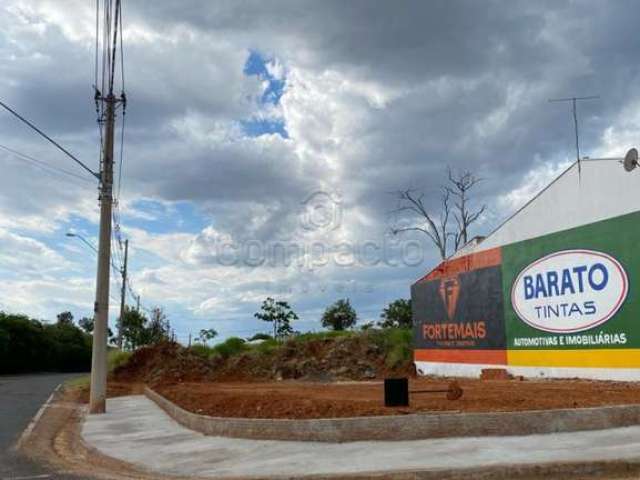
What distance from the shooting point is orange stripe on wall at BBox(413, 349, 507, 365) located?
26.3 m

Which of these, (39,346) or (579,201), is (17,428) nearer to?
(579,201)

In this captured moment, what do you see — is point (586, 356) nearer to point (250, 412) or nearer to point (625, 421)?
point (625, 421)

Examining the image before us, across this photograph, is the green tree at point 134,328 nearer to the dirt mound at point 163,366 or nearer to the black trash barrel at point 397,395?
the dirt mound at point 163,366

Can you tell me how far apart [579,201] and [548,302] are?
145 inches

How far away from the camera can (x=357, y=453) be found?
436 inches

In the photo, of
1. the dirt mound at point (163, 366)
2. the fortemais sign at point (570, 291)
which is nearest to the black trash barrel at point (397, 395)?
the fortemais sign at point (570, 291)

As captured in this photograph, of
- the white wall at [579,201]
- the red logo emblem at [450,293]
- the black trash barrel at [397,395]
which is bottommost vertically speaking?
the black trash barrel at [397,395]

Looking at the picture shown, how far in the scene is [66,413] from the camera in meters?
22.0

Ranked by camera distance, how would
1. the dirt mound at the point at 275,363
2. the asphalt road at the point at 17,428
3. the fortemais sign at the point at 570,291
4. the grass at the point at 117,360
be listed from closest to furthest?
the asphalt road at the point at 17,428
the fortemais sign at the point at 570,291
the dirt mound at the point at 275,363
the grass at the point at 117,360

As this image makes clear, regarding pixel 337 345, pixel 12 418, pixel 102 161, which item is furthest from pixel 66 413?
pixel 337 345

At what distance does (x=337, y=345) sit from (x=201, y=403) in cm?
2213

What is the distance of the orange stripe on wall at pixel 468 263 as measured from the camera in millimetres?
27000

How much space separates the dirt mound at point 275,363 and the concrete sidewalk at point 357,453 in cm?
2307

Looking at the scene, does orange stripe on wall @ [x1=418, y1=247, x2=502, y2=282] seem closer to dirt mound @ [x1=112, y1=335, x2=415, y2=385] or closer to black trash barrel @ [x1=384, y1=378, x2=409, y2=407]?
dirt mound @ [x1=112, y1=335, x2=415, y2=385]
